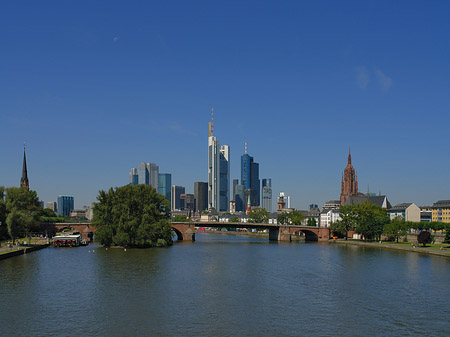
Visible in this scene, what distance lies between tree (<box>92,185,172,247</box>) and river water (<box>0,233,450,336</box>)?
21794mm

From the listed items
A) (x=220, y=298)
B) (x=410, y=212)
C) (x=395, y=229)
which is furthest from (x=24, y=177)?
(x=220, y=298)

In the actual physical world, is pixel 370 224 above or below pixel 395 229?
above

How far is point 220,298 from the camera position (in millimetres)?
47250

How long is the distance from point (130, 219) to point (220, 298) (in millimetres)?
57835

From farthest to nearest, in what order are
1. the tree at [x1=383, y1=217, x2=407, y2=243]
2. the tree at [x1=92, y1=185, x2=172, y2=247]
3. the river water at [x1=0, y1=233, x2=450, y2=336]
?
the tree at [x1=383, y1=217, x2=407, y2=243] < the tree at [x1=92, y1=185, x2=172, y2=247] < the river water at [x1=0, y1=233, x2=450, y2=336]

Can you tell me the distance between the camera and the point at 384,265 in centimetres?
7525

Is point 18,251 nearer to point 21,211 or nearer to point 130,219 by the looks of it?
point 130,219

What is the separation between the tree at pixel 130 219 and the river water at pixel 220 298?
2179 cm

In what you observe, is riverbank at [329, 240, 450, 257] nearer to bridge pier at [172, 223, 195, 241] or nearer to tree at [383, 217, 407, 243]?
tree at [383, 217, 407, 243]

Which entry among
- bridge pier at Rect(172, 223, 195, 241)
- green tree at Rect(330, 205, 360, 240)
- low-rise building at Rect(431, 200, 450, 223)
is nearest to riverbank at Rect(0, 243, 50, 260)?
bridge pier at Rect(172, 223, 195, 241)

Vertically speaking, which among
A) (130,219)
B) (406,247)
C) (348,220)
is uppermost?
(130,219)

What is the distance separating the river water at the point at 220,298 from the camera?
36688mm

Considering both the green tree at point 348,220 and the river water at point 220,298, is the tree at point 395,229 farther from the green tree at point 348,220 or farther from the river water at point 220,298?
the river water at point 220,298

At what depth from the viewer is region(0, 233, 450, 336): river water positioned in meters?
36.7
